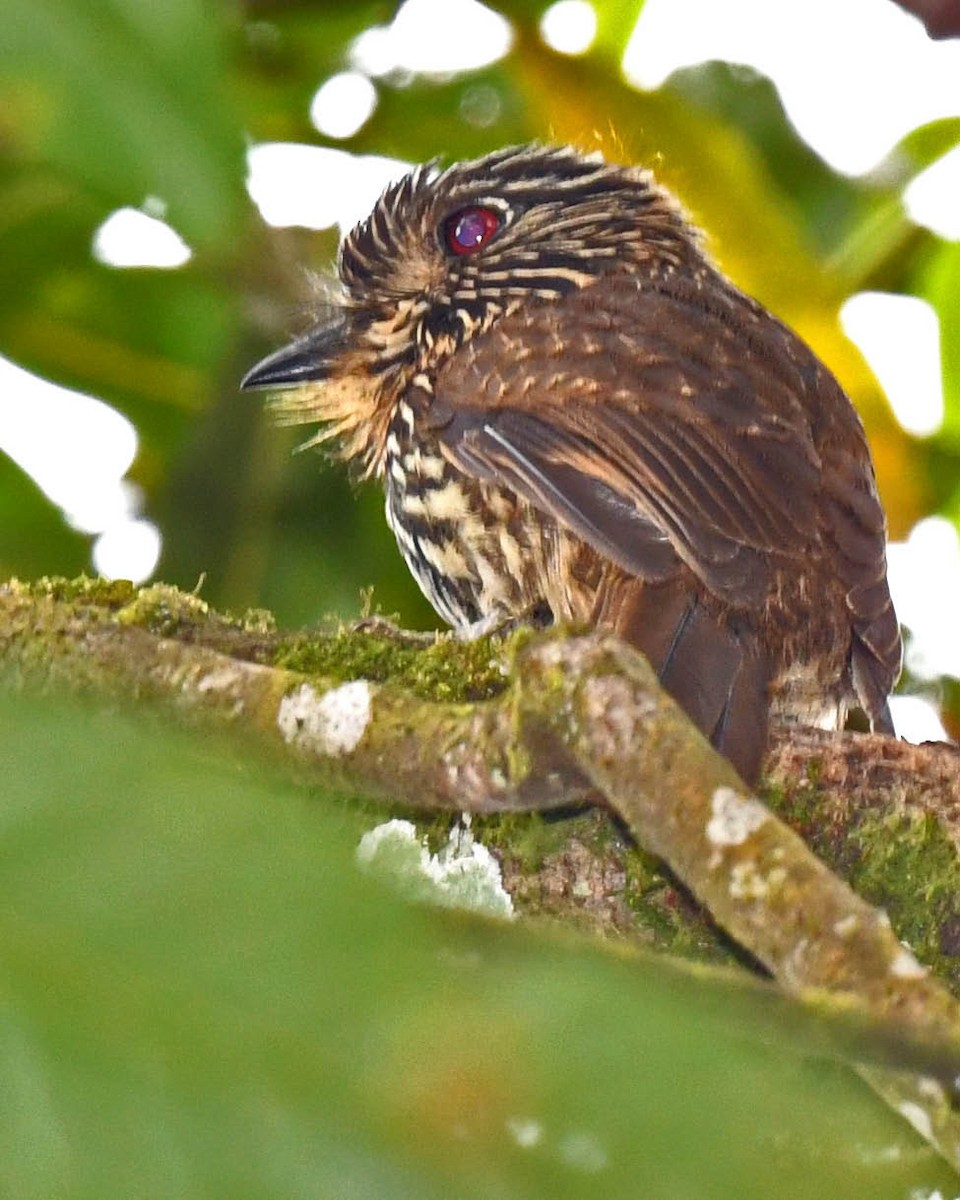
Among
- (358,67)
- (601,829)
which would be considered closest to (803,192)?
(358,67)

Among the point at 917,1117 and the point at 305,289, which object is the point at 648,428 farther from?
the point at 917,1117

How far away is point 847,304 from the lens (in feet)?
13.8

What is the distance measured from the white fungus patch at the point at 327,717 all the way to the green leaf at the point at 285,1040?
1218 mm

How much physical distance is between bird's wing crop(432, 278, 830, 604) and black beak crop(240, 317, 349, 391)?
39 cm

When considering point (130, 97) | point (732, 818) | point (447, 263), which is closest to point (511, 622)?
point (447, 263)

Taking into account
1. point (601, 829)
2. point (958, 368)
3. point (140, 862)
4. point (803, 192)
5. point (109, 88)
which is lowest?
point (601, 829)

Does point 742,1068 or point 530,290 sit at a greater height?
point 530,290

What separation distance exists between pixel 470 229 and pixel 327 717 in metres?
1.98

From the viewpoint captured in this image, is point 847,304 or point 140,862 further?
point 847,304

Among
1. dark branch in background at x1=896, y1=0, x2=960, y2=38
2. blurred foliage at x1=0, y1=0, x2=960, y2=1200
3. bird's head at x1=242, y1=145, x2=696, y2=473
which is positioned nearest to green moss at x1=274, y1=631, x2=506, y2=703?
bird's head at x1=242, y1=145, x2=696, y2=473

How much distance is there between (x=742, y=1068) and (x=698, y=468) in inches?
87.0

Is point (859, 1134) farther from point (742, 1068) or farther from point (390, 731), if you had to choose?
point (390, 731)

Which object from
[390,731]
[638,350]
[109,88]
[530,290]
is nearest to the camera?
[109,88]

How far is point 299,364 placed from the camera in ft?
12.1
